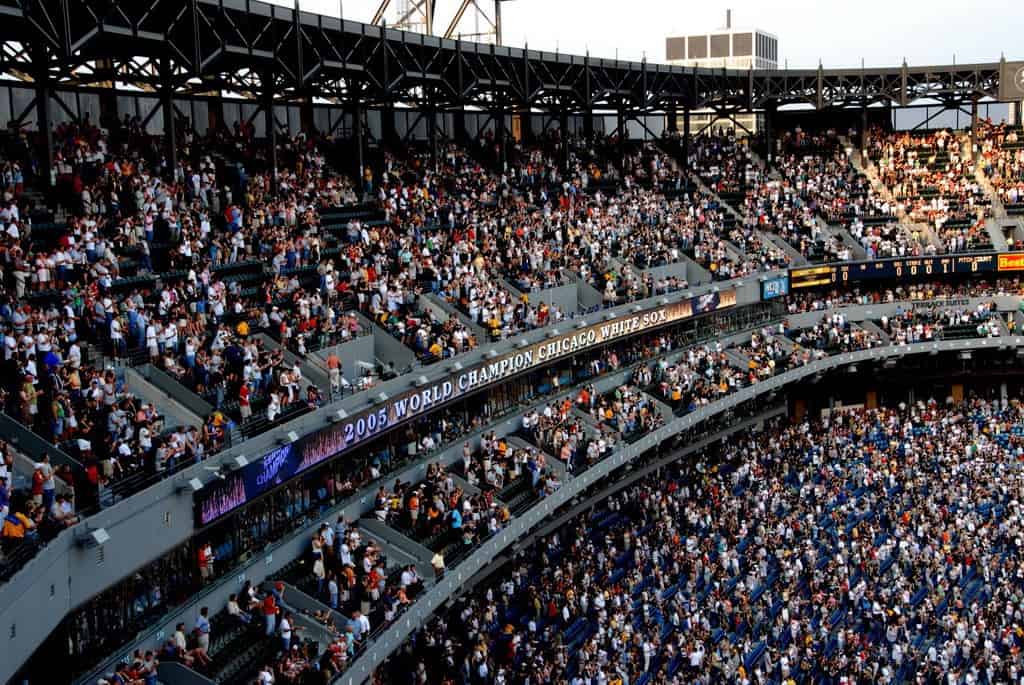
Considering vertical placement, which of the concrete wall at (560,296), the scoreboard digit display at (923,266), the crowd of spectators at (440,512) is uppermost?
the concrete wall at (560,296)

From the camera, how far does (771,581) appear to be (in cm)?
3400

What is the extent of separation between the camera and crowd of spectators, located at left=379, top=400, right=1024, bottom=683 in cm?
2889

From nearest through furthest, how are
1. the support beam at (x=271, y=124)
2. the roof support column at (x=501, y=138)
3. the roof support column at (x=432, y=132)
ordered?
the support beam at (x=271, y=124) < the roof support column at (x=432, y=132) < the roof support column at (x=501, y=138)

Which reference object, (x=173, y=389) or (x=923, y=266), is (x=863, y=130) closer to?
(x=923, y=266)

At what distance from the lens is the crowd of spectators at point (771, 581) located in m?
28.9

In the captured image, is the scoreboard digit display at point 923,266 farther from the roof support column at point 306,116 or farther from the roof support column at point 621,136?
the roof support column at point 306,116

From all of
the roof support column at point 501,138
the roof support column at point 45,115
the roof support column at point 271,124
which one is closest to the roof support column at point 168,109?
the roof support column at point 45,115

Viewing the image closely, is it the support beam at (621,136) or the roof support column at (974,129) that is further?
the roof support column at (974,129)

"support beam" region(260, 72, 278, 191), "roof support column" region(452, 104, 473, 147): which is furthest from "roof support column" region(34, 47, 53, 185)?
"roof support column" region(452, 104, 473, 147)

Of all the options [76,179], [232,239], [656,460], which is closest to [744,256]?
[656,460]

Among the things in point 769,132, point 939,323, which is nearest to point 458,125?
point 769,132

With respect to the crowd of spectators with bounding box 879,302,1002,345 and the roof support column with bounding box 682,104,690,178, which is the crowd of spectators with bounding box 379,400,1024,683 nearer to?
the crowd of spectators with bounding box 879,302,1002,345

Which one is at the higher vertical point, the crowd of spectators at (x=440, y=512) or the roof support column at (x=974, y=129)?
the roof support column at (x=974, y=129)

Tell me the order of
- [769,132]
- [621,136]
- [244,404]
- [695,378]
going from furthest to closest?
[769,132], [621,136], [695,378], [244,404]
